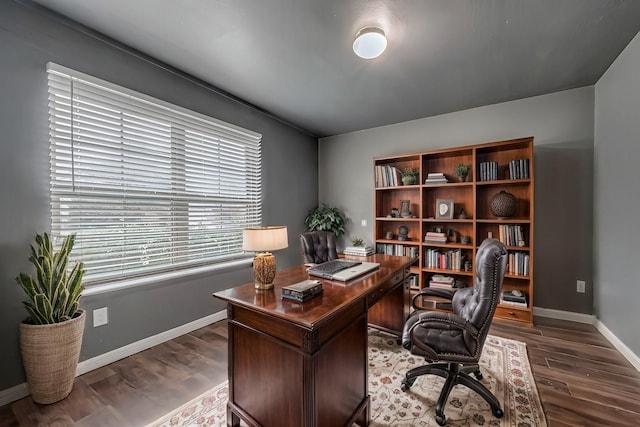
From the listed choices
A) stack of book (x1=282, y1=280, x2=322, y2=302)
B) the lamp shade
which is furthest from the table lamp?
stack of book (x1=282, y1=280, x2=322, y2=302)

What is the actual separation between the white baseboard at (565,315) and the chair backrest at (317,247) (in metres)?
2.51

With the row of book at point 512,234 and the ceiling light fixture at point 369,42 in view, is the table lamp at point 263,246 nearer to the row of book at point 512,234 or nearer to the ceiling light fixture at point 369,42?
the ceiling light fixture at point 369,42

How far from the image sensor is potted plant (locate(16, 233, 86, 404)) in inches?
66.9

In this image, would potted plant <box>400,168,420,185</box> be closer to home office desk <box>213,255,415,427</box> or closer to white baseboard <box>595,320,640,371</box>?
home office desk <box>213,255,415,427</box>

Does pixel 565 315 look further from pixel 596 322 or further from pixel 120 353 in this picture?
pixel 120 353

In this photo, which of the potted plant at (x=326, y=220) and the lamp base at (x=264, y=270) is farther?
the potted plant at (x=326, y=220)

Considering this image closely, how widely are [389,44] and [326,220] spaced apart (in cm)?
265

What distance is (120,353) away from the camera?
7.38 feet

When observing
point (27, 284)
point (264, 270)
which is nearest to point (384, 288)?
point (264, 270)

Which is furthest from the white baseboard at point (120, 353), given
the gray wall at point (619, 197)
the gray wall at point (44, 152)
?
the gray wall at point (619, 197)

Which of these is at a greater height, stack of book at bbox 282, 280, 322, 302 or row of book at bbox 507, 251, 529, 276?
stack of book at bbox 282, 280, 322, 302

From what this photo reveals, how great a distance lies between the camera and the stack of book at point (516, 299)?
9.62ft

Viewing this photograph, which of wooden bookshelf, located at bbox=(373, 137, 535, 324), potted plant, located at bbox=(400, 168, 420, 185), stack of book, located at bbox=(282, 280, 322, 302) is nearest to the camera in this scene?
stack of book, located at bbox=(282, 280, 322, 302)

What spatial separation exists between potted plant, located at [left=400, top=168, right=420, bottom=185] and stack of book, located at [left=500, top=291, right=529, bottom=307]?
5.71ft
